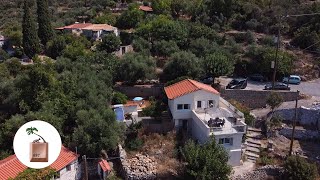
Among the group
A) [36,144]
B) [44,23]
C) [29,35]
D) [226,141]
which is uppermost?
[36,144]

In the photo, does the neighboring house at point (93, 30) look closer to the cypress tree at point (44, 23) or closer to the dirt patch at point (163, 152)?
the cypress tree at point (44, 23)

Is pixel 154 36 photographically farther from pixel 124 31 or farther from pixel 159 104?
pixel 159 104

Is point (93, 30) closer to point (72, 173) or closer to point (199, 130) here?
point (199, 130)

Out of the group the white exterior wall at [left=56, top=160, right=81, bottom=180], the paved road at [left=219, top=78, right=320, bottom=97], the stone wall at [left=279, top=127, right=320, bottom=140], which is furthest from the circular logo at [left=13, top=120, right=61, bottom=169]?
the paved road at [left=219, top=78, right=320, bottom=97]

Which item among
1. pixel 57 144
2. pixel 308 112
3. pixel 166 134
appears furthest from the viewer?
pixel 308 112

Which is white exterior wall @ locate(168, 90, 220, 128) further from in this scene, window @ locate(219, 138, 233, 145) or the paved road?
the paved road

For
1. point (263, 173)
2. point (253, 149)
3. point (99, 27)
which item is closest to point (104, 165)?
point (263, 173)

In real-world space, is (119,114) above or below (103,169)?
above

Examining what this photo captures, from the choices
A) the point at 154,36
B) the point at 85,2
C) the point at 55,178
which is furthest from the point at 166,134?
the point at 85,2
